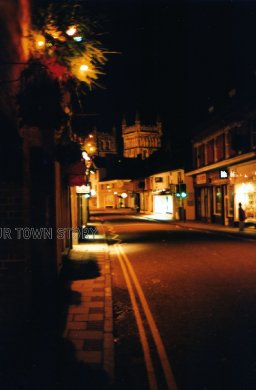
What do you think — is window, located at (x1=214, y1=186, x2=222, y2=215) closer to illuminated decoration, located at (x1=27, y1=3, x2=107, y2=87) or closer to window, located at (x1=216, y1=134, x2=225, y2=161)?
window, located at (x1=216, y1=134, x2=225, y2=161)

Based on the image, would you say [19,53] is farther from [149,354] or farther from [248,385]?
[248,385]

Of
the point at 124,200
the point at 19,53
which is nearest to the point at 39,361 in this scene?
the point at 19,53

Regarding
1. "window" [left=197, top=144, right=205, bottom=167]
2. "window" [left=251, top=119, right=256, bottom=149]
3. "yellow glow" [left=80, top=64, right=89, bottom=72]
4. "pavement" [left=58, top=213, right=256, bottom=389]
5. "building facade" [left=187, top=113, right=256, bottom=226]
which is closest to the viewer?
"pavement" [left=58, top=213, right=256, bottom=389]

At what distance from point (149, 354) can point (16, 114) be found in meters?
4.07

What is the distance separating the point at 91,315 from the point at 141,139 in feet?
324

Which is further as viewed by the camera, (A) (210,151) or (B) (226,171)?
(A) (210,151)

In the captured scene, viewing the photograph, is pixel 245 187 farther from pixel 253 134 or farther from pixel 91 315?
pixel 91 315

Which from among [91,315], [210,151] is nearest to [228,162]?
[210,151]

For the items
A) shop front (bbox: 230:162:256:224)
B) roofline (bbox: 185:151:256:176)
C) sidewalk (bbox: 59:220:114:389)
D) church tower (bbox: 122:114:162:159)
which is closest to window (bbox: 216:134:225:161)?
roofline (bbox: 185:151:256:176)

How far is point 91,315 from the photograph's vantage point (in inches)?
300

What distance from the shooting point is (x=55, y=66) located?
661 centimetres

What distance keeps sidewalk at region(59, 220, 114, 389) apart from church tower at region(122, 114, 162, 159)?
91.5m

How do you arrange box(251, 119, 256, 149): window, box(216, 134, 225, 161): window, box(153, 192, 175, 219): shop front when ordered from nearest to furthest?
box(251, 119, 256, 149): window → box(216, 134, 225, 161): window → box(153, 192, 175, 219): shop front

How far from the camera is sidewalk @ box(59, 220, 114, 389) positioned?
5301mm
